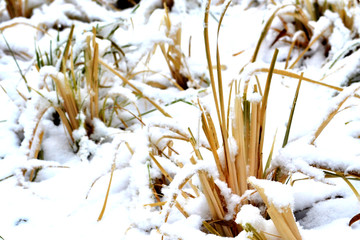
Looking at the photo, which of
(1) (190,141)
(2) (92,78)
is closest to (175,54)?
(2) (92,78)

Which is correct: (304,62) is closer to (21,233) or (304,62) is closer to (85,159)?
(85,159)

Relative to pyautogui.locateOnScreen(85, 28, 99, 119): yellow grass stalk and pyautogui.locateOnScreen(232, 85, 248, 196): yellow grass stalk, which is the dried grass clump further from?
pyautogui.locateOnScreen(232, 85, 248, 196): yellow grass stalk

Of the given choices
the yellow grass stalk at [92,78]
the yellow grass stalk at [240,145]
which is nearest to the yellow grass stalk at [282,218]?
the yellow grass stalk at [240,145]

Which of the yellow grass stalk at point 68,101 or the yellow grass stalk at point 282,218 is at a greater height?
the yellow grass stalk at point 282,218

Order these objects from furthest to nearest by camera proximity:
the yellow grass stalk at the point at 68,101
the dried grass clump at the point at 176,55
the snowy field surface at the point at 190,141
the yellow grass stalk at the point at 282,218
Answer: the dried grass clump at the point at 176,55
the yellow grass stalk at the point at 68,101
the snowy field surface at the point at 190,141
the yellow grass stalk at the point at 282,218

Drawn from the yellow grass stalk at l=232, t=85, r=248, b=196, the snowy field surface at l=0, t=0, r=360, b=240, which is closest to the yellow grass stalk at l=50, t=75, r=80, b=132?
the snowy field surface at l=0, t=0, r=360, b=240

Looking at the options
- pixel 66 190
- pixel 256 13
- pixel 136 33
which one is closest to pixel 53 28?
pixel 136 33

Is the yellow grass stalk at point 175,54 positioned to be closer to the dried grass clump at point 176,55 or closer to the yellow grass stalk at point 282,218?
the dried grass clump at point 176,55

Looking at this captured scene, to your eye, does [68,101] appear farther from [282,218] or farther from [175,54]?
[282,218]
